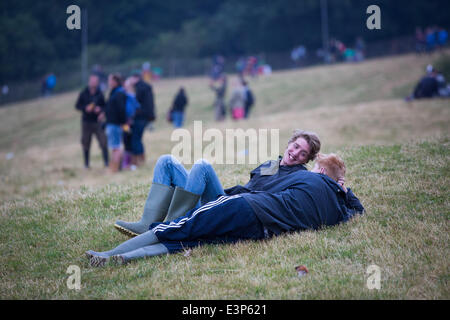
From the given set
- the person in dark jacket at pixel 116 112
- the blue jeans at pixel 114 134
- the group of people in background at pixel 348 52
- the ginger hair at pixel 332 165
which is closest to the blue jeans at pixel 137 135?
the person in dark jacket at pixel 116 112

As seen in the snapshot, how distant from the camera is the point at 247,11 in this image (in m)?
60.9

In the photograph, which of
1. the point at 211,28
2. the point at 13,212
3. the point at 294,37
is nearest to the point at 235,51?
the point at 211,28

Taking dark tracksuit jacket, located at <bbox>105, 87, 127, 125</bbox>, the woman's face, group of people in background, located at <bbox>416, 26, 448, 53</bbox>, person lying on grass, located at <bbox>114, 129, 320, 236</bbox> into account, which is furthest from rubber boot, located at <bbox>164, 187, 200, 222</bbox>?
group of people in background, located at <bbox>416, 26, 448, 53</bbox>

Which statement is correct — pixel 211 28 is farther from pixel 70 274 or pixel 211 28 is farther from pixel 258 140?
pixel 70 274

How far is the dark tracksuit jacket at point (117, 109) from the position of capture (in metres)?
10.8

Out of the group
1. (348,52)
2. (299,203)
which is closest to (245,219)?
(299,203)

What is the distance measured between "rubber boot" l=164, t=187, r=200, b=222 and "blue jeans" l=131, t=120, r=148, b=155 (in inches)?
283

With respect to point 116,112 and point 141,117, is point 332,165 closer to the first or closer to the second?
point 116,112

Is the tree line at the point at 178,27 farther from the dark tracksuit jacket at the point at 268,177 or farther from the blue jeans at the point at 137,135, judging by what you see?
the dark tracksuit jacket at the point at 268,177

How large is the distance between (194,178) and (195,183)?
53 mm

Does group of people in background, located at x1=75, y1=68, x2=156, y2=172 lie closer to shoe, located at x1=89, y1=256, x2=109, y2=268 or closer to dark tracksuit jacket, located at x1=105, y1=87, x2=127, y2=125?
dark tracksuit jacket, located at x1=105, y1=87, x2=127, y2=125

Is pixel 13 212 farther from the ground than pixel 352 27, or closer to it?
closer to it

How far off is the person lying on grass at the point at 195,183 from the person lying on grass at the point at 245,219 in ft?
0.78

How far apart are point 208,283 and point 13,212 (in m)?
3.99
